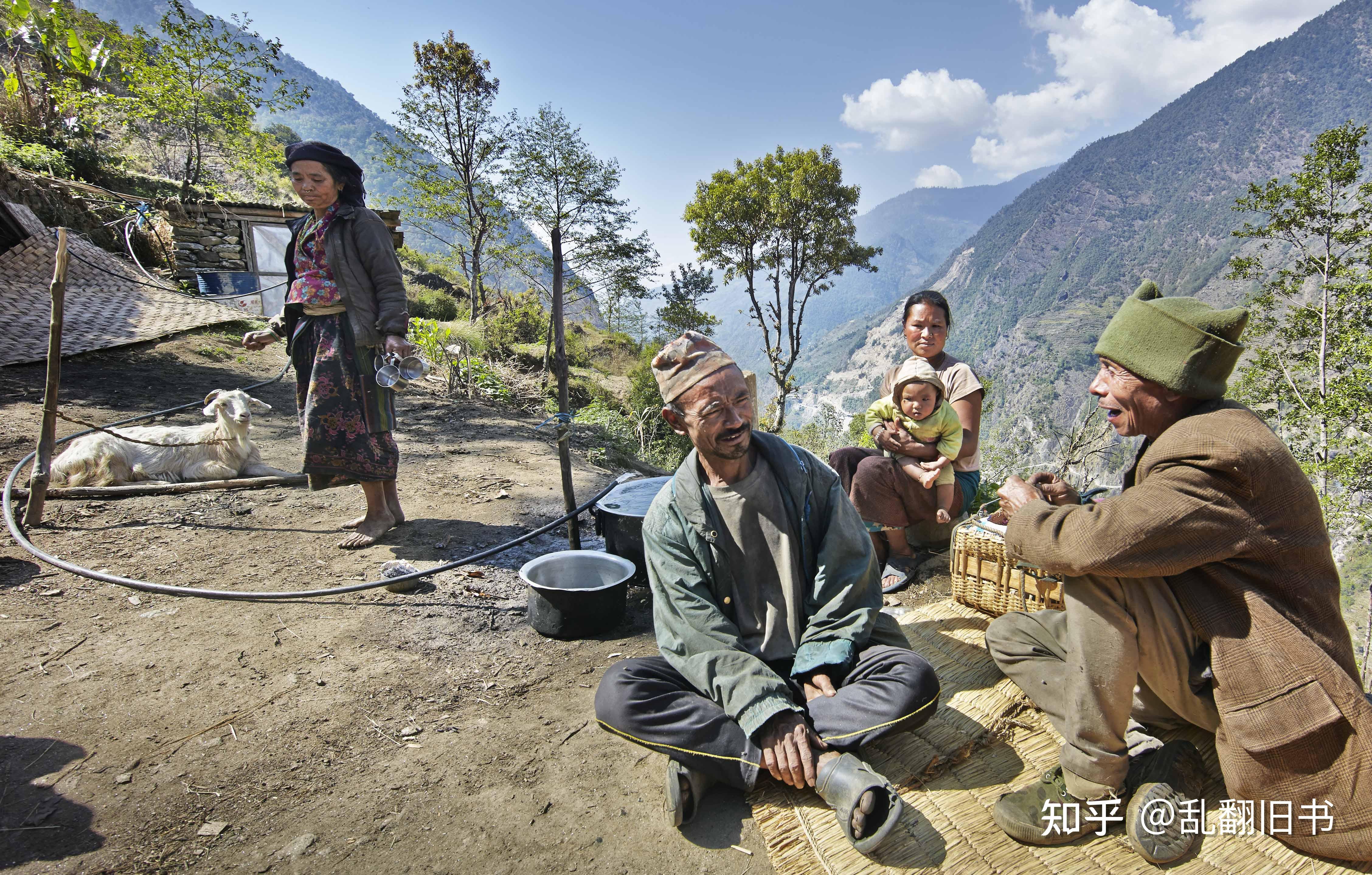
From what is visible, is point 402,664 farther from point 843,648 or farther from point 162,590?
point 843,648

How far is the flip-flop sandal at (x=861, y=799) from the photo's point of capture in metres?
1.79

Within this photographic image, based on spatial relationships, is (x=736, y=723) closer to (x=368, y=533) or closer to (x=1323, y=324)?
(x=368, y=533)

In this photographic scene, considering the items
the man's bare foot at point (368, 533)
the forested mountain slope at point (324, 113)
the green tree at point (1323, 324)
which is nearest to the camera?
the man's bare foot at point (368, 533)

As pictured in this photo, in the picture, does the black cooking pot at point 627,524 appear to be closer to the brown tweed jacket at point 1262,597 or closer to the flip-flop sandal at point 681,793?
the flip-flop sandal at point 681,793

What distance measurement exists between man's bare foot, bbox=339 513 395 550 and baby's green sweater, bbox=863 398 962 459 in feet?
11.0

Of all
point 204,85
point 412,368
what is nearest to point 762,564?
point 412,368

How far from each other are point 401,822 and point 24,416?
6.48 metres

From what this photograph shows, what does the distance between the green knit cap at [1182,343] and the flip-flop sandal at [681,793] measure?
71.2 inches

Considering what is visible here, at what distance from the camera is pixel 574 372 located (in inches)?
722

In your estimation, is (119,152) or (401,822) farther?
(119,152)

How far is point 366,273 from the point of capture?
3.86 metres

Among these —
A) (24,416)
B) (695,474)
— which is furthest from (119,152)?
(695,474)

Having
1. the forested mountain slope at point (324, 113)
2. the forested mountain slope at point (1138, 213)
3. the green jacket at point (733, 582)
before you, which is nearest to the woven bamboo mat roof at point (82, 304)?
the green jacket at point (733, 582)

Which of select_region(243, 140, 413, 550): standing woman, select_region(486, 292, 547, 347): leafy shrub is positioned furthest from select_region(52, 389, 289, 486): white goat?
select_region(486, 292, 547, 347): leafy shrub
